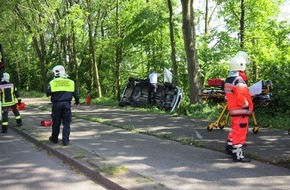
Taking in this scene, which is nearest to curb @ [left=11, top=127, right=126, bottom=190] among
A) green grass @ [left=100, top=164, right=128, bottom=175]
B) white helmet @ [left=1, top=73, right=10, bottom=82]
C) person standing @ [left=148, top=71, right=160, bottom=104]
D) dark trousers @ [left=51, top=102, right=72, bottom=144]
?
green grass @ [left=100, top=164, right=128, bottom=175]

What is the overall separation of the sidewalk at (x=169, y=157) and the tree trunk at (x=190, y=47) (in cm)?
366

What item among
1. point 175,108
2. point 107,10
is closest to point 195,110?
point 175,108

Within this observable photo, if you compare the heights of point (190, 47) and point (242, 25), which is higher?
point (242, 25)

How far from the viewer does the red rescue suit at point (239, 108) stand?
696 centimetres

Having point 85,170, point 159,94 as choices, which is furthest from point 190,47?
point 85,170

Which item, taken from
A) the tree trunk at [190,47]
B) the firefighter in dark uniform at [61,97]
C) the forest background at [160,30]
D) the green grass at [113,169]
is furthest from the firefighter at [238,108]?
the forest background at [160,30]

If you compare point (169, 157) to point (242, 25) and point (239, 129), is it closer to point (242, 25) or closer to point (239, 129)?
point (239, 129)

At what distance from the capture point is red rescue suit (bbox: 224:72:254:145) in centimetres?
696

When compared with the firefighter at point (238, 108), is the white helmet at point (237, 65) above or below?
above

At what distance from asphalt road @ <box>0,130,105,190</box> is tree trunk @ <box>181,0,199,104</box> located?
753cm

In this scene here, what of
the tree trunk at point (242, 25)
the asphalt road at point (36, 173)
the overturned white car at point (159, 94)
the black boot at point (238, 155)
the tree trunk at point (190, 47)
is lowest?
the asphalt road at point (36, 173)

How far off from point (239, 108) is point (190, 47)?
27.7 ft

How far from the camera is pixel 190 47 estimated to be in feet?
49.9

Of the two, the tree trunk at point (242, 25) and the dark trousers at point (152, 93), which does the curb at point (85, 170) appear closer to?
the dark trousers at point (152, 93)
